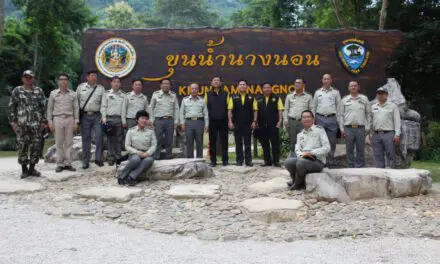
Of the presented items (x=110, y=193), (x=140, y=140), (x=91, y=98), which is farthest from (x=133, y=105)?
(x=110, y=193)

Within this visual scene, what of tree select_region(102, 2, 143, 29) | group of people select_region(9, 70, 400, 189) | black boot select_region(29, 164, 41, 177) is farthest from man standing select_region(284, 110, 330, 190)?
tree select_region(102, 2, 143, 29)

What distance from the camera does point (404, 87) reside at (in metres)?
13.4

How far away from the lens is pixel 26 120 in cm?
629

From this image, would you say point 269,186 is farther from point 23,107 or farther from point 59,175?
point 23,107

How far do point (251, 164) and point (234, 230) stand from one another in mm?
2953

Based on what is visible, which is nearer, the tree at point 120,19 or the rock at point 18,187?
the rock at point 18,187

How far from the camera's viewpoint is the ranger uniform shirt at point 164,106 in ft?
22.7

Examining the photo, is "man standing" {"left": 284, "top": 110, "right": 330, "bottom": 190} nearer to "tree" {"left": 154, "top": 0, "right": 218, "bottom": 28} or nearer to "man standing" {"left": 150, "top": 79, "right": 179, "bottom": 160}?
"man standing" {"left": 150, "top": 79, "right": 179, "bottom": 160}

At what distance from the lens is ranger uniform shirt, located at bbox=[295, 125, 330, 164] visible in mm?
5285

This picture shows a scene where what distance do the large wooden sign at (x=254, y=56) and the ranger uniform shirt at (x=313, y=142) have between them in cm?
334

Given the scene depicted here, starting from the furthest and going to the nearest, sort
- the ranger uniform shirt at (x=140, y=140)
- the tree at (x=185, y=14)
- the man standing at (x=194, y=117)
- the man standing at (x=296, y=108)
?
1. the tree at (x=185, y=14)
2. the man standing at (x=194, y=117)
3. the man standing at (x=296, y=108)
4. the ranger uniform shirt at (x=140, y=140)

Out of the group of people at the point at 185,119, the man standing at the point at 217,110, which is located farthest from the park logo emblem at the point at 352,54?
the man standing at the point at 217,110

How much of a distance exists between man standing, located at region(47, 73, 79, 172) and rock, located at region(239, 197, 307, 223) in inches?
130

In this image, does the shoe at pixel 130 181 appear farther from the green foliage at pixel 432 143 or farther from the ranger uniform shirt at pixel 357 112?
the green foliage at pixel 432 143
